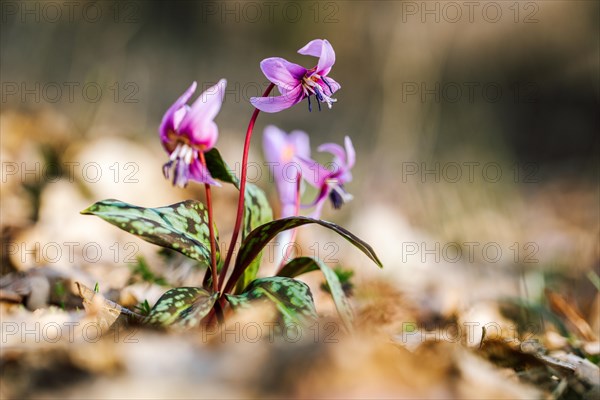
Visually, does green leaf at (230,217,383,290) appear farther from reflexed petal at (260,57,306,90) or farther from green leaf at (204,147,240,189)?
reflexed petal at (260,57,306,90)

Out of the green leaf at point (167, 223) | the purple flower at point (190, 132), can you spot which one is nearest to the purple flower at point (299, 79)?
the purple flower at point (190, 132)

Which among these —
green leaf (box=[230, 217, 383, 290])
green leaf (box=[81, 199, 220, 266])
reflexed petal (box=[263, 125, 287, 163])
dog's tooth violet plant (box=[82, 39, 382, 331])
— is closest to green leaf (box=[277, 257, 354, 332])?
dog's tooth violet plant (box=[82, 39, 382, 331])

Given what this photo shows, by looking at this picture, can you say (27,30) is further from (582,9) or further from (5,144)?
(582,9)

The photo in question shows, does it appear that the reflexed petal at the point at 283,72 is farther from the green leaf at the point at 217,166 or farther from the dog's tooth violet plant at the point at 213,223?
the green leaf at the point at 217,166

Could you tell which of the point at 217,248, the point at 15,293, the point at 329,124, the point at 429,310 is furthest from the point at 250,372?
the point at 329,124

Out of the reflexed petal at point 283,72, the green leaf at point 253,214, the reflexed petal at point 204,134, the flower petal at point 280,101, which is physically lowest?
the green leaf at point 253,214
